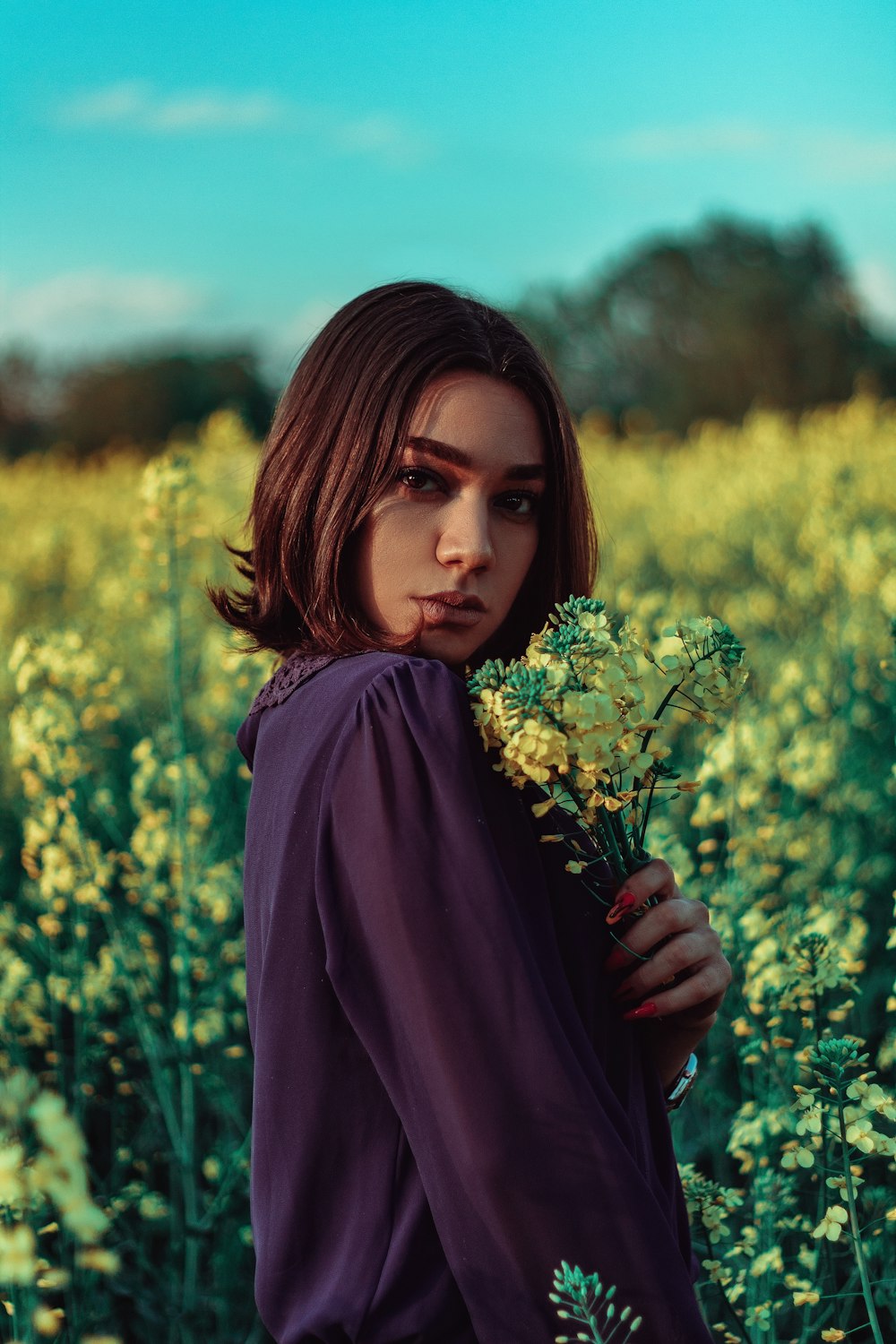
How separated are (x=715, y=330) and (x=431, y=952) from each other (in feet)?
90.9

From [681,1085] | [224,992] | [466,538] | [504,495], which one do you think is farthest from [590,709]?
[224,992]

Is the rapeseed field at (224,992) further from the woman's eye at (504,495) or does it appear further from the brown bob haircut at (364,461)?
the woman's eye at (504,495)

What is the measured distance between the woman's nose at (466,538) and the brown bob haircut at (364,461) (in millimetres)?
81

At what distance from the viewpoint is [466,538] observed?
1.27 meters

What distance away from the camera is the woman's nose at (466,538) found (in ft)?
4.15

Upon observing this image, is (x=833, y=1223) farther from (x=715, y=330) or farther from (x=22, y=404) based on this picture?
(x=715, y=330)

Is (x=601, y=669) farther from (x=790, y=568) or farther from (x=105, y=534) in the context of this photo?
(x=105, y=534)

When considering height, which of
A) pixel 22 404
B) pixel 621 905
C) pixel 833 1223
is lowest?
pixel 833 1223

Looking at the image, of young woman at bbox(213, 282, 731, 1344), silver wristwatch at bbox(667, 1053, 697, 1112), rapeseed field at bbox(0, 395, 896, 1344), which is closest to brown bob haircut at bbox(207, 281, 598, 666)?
young woman at bbox(213, 282, 731, 1344)

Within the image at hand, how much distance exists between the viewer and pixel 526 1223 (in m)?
0.96

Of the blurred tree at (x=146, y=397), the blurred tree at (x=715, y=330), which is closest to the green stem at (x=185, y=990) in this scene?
the blurred tree at (x=715, y=330)

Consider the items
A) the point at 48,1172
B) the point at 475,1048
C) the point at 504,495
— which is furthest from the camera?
the point at 504,495

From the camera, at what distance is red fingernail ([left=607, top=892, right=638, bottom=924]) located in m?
1.12

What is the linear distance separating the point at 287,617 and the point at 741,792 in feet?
4.55
